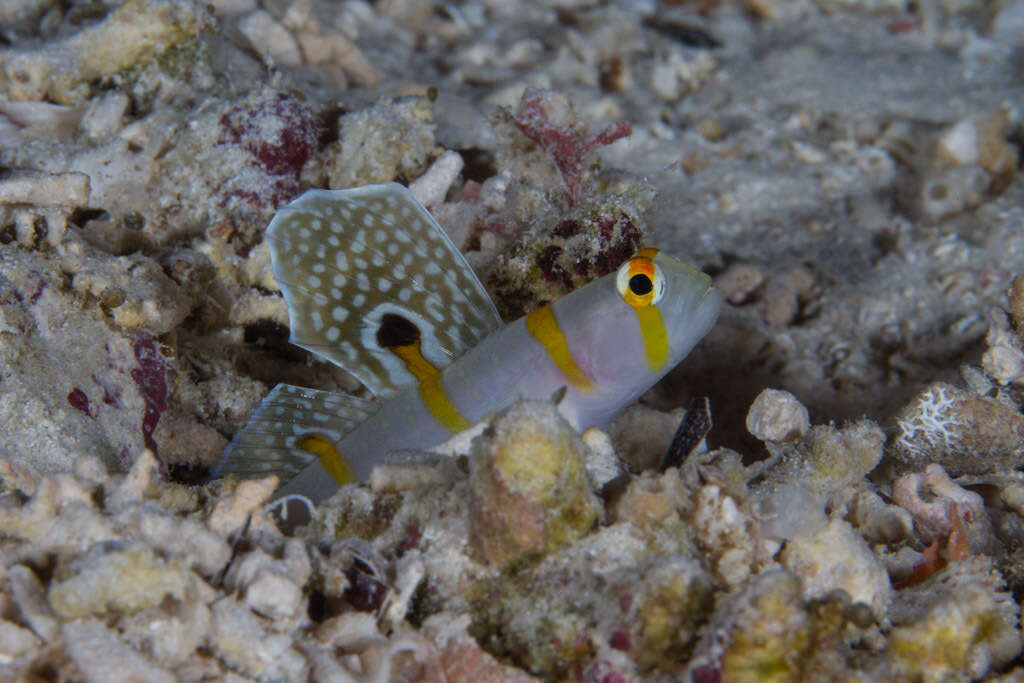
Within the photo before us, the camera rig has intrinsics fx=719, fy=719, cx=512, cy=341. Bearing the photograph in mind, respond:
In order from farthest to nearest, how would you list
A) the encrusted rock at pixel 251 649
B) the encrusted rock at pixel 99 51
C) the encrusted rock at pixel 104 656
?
the encrusted rock at pixel 99 51 < the encrusted rock at pixel 251 649 < the encrusted rock at pixel 104 656

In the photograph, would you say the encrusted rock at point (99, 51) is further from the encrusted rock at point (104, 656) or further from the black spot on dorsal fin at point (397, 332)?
the encrusted rock at point (104, 656)

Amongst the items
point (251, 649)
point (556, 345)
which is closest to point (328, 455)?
point (556, 345)

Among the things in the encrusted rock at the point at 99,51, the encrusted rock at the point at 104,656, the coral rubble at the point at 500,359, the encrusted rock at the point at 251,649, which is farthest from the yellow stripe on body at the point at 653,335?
the encrusted rock at the point at 99,51

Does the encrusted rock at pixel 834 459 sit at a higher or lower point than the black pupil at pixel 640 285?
lower

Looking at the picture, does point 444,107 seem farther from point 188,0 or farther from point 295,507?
point 295,507

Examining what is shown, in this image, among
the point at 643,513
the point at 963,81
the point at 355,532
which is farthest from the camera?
the point at 963,81

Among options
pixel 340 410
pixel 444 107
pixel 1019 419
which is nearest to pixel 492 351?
pixel 340 410

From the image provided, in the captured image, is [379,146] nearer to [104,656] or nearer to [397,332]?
[397,332]
